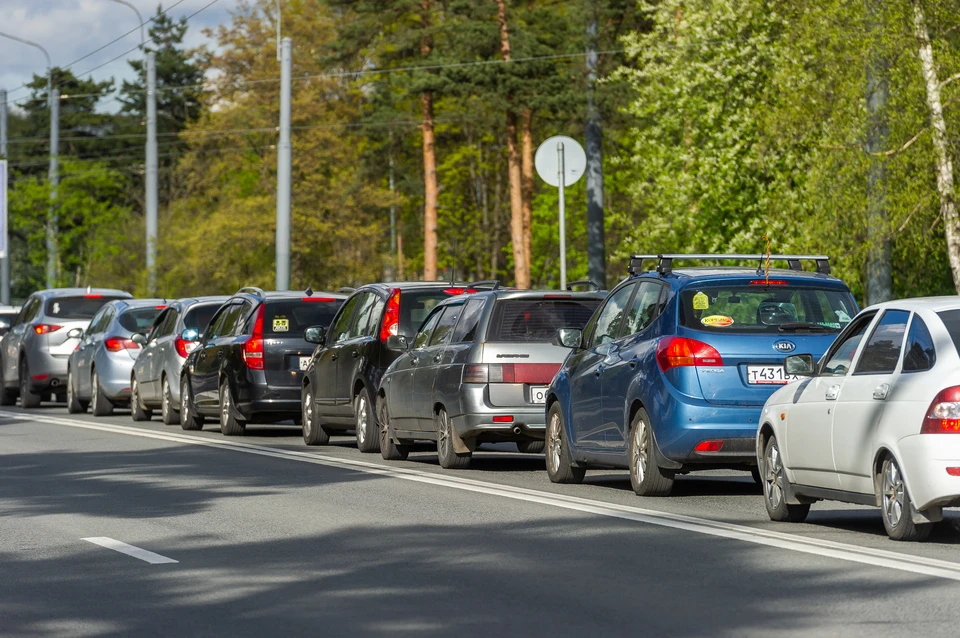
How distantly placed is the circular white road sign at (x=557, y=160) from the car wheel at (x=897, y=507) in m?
12.6

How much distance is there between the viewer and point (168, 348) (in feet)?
80.6

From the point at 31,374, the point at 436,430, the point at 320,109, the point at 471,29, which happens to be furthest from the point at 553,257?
the point at 436,430

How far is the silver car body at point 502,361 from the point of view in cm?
1520

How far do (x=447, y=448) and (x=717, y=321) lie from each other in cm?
417

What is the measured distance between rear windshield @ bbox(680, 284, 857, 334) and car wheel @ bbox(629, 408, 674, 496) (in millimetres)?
806

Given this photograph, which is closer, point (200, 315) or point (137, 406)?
point (200, 315)

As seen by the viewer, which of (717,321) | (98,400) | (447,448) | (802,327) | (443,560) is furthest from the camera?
(98,400)

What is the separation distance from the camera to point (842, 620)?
7.13 metres

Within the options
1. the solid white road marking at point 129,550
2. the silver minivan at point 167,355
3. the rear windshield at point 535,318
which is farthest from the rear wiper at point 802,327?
the silver minivan at point 167,355

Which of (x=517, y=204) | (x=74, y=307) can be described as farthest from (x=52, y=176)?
(x=74, y=307)

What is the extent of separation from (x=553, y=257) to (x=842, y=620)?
218ft

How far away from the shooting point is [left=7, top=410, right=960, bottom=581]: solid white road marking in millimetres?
8875

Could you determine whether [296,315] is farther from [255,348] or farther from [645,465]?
[645,465]

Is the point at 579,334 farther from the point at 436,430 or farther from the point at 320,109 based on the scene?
the point at 320,109
